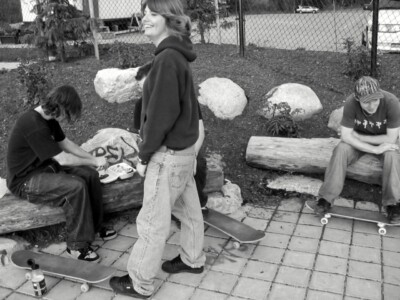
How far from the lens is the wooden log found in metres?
4.77

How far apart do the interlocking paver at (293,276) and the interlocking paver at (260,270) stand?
0.05m

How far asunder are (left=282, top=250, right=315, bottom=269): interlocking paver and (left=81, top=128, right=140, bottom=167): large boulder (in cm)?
175

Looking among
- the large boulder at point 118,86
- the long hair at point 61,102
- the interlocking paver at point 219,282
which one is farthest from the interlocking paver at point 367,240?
the large boulder at point 118,86

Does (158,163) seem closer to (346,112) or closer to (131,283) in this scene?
(131,283)

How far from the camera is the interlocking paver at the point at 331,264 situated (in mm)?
3537

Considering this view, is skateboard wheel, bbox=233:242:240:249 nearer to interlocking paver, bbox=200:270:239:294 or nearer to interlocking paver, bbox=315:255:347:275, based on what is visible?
interlocking paver, bbox=200:270:239:294

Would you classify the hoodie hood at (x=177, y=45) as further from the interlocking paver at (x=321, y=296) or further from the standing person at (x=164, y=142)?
the interlocking paver at (x=321, y=296)

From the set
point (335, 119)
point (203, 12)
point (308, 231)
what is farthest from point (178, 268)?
point (203, 12)

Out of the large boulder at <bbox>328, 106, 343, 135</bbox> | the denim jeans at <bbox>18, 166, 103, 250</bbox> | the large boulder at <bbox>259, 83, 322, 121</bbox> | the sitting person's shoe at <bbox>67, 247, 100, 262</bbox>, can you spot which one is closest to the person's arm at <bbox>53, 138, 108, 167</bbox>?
the denim jeans at <bbox>18, 166, 103, 250</bbox>

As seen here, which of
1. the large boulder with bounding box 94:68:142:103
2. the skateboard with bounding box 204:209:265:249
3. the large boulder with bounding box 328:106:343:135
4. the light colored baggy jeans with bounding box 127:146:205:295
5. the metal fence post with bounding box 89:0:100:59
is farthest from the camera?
the metal fence post with bounding box 89:0:100:59

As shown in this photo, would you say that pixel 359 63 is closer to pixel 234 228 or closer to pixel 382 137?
pixel 382 137

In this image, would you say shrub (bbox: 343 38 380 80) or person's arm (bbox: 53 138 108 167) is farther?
shrub (bbox: 343 38 380 80)

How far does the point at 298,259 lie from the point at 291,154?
4.62 feet

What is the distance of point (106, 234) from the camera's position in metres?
4.06
